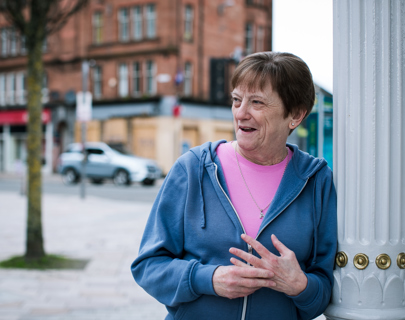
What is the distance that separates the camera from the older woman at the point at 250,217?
1.91 m

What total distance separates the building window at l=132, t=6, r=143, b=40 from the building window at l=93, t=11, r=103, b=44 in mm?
2662

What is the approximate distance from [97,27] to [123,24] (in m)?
2.20

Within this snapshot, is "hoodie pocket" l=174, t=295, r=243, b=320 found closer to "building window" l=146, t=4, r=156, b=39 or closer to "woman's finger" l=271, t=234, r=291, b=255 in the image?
"woman's finger" l=271, t=234, r=291, b=255

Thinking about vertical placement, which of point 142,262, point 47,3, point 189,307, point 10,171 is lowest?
point 10,171

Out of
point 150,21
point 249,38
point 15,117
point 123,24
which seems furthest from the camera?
point 15,117

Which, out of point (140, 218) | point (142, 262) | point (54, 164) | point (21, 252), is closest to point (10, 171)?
point (54, 164)

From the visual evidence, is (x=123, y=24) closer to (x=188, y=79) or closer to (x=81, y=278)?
(x=188, y=79)

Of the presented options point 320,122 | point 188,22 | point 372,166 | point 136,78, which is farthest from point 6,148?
point 372,166

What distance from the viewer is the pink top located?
196 centimetres

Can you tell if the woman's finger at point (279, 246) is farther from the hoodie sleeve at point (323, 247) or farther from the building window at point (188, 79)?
the building window at point (188, 79)

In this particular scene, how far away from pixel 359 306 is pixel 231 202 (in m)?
0.57

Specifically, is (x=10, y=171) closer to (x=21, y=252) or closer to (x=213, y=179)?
(x=21, y=252)

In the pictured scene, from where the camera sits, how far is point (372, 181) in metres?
1.88

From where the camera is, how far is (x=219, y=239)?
192cm
